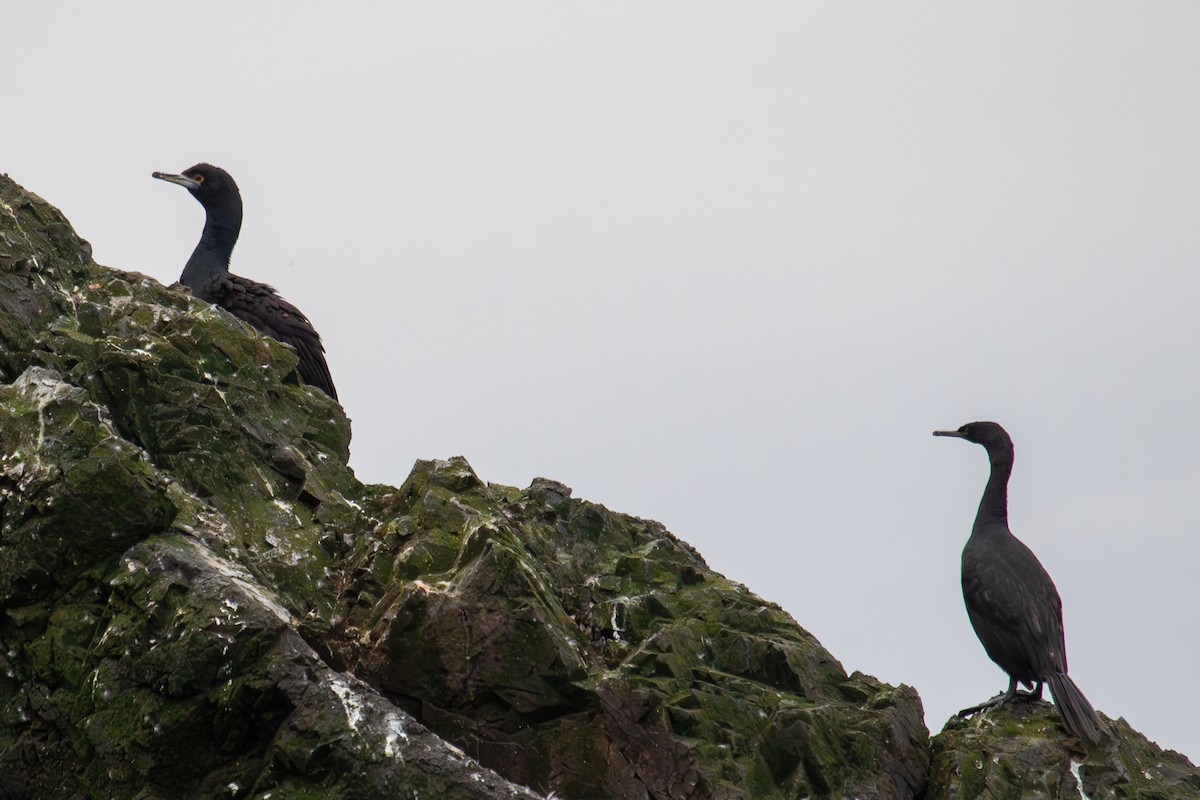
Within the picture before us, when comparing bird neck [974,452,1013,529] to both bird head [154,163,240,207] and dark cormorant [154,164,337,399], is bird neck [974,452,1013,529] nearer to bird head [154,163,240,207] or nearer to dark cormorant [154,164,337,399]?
dark cormorant [154,164,337,399]

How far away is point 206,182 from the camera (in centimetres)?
1523

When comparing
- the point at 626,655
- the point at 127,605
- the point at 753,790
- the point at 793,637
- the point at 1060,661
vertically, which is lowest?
the point at 127,605

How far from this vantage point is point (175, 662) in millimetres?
6539

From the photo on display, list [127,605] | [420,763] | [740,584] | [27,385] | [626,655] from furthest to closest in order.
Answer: [740,584] < [626,655] < [27,385] < [127,605] < [420,763]

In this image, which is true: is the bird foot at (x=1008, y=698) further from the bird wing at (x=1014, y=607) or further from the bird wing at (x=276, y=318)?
the bird wing at (x=276, y=318)

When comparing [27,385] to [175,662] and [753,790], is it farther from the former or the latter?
[753,790]

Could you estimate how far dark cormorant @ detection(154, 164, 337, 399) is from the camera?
12.9 meters

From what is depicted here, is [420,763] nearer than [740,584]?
Yes

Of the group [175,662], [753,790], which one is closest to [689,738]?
[753,790]

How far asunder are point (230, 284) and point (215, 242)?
147 centimetres

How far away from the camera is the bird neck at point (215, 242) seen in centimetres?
1423

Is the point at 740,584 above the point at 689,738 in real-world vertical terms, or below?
above

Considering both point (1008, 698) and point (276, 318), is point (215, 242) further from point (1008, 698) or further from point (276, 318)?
point (1008, 698)

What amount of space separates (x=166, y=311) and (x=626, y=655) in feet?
15.2
